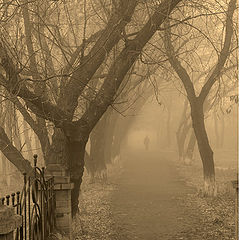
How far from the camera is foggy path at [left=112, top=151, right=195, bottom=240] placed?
9.84 metres

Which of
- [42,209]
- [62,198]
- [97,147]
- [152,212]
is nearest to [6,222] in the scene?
[42,209]

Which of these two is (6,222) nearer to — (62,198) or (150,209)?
(62,198)

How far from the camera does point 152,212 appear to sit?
12016mm

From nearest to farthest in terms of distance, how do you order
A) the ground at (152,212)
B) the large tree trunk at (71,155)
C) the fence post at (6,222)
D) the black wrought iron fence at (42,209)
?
the fence post at (6,222)
the black wrought iron fence at (42,209)
the large tree trunk at (71,155)
the ground at (152,212)

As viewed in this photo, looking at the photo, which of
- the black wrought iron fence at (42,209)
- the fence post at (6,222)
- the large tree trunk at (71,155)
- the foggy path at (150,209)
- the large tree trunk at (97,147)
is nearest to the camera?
the fence post at (6,222)

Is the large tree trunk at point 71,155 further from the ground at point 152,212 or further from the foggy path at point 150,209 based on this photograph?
the foggy path at point 150,209

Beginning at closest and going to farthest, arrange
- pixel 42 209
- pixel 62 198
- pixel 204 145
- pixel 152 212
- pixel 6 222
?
1. pixel 6 222
2. pixel 42 209
3. pixel 62 198
4. pixel 152 212
5. pixel 204 145

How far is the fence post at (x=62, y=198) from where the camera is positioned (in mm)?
8109

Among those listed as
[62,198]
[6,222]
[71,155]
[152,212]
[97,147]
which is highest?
[71,155]

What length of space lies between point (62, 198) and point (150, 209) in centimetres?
491

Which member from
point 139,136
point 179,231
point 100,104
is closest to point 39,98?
point 100,104

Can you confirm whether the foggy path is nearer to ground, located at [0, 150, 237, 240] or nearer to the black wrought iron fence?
ground, located at [0, 150, 237, 240]

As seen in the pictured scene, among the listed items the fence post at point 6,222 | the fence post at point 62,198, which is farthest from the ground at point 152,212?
the fence post at point 6,222

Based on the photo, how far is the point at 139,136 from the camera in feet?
312
